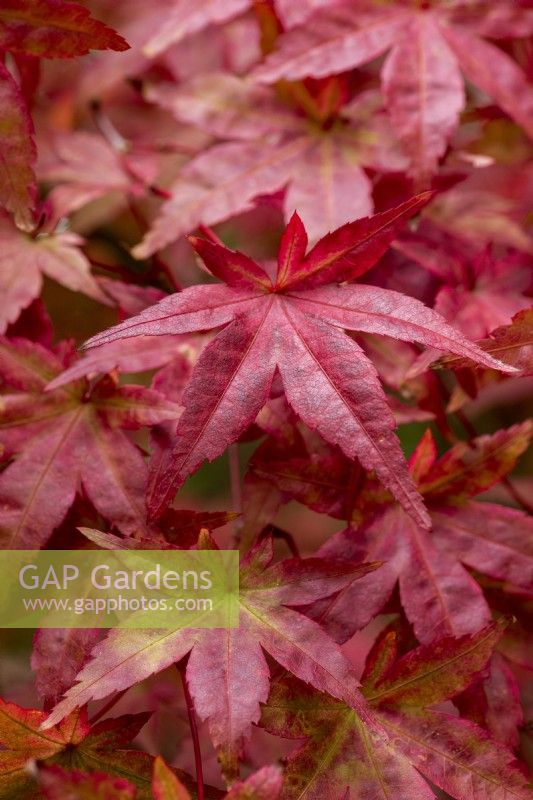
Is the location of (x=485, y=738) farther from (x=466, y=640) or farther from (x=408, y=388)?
(x=408, y=388)

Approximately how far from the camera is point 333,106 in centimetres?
86

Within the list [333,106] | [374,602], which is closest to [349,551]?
[374,602]

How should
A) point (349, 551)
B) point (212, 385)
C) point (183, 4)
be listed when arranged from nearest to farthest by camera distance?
point (212, 385)
point (349, 551)
point (183, 4)

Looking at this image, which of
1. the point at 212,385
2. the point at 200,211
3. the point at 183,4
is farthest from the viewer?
the point at 183,4

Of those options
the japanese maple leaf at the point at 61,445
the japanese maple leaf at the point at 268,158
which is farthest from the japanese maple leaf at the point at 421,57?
the japanese maple leaf at the point at 61,445

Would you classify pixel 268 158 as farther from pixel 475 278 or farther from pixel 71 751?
pixel 71 751

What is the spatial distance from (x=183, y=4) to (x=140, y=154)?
0.19 metres

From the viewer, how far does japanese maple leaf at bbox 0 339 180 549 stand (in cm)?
64

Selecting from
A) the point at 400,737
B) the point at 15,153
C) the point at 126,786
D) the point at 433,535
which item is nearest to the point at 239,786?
the point at 126,786

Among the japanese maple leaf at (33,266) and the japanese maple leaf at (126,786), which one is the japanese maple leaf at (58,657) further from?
the japanese maple leaf at (33,266)

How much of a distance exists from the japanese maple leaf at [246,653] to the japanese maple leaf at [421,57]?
0.41 m
